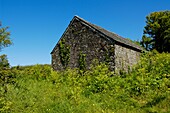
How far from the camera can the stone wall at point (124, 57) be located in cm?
2266

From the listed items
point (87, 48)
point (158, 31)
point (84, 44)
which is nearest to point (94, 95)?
point (87, 48)

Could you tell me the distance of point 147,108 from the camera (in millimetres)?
10656

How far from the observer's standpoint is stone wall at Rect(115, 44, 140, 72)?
22656 mm

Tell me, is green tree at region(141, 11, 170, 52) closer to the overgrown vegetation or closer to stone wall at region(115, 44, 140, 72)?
stone wall at region(115, 44, 140, 72)

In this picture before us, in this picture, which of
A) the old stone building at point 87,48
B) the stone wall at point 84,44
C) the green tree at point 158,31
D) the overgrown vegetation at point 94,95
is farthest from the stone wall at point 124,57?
the green tree at point 158,31

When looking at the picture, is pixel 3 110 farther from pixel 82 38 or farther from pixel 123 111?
pixel 82 38

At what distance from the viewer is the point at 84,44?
79.3ft

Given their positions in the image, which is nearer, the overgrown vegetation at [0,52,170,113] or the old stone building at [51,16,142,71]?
the overgrown vegetation at [0,52,170,113]

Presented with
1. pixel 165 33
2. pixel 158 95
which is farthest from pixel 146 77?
pixel 165 33

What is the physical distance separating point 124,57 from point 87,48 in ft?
11.7

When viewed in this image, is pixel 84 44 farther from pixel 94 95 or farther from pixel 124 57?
pixel 94 95

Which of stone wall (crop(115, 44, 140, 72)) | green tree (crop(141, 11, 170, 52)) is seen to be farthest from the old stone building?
green tree (crop(141, 11, 170, 52))

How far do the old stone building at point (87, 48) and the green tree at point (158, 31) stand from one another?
19.6 metres

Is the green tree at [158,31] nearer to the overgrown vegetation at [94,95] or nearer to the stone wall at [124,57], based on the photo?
the stone wall at [124,57]
